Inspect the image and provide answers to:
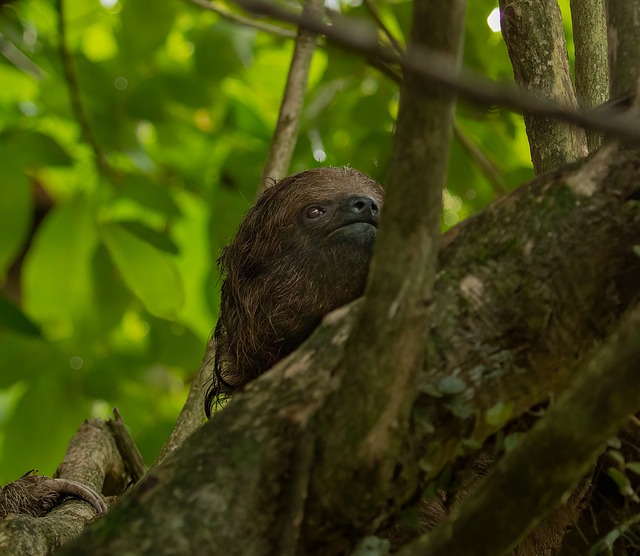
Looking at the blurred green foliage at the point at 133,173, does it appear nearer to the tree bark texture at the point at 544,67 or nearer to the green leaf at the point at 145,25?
the green leaf at the point at 145,25

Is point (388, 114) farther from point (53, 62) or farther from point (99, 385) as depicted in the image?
→ point (99, 385)

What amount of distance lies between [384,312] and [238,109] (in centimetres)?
448

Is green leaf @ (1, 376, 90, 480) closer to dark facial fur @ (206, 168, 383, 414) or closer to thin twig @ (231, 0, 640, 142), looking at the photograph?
dark facial fur @ (206, 168, 383, 414)

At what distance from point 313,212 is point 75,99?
1781 millimetres

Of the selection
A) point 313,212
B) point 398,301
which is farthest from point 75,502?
point 398,301

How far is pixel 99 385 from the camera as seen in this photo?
5.37m

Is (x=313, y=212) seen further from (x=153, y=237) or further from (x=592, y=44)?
(x=592, y=44)

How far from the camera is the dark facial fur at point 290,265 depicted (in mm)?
4098

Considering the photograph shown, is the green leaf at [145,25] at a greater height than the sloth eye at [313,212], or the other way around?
the green leaf at [145,25]

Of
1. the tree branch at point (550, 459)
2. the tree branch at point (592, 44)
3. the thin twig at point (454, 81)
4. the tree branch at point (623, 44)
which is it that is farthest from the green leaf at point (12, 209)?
the thin twig at point (454, 81)

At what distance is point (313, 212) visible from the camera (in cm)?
459

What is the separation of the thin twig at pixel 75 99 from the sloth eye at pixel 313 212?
1.61 meters


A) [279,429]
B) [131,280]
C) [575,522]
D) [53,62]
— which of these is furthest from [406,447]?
[53,62]

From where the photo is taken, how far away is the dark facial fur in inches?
161
